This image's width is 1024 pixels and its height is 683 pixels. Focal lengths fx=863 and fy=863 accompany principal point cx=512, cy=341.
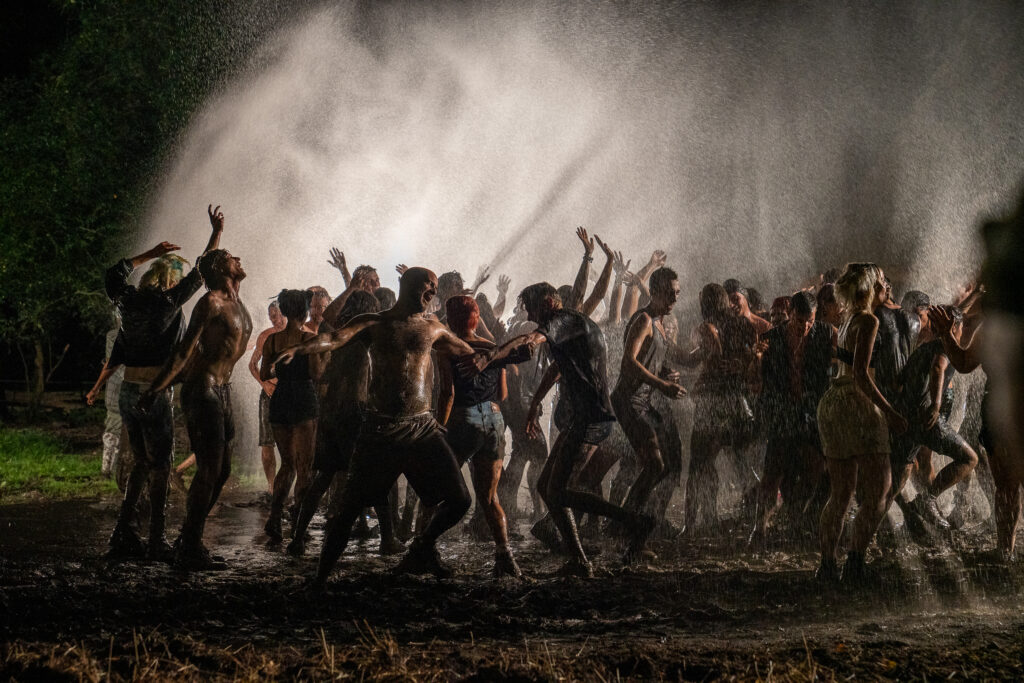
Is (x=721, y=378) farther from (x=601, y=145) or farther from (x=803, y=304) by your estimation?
(x=601, y=145)

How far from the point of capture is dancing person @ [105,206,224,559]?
630cm

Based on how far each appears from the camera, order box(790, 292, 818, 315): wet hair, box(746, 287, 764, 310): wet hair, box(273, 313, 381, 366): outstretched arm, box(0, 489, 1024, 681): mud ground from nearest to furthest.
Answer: box(0, 489, 1024, 681): mud ground → box(273, 313, 381, 366): outstretched arm → box(790, 292, 818, 315): wet hair → box(746, 287, 764, 310): wet hair

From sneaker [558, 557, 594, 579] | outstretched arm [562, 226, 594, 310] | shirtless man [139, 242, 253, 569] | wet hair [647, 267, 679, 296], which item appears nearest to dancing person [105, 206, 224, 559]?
shirtless man [139, 242, 253, 569]

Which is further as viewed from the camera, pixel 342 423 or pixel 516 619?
pixel 342 423

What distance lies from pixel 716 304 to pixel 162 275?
4509mm

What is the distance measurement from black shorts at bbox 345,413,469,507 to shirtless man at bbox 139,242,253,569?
4.02 feet

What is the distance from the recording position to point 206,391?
6031 mm

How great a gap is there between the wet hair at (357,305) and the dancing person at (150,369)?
1.08m

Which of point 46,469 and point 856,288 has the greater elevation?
point 856,288

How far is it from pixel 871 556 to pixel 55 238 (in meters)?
14.3

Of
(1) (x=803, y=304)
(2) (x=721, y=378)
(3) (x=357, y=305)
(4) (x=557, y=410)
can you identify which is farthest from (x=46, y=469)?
(1) (x=803, y=304)

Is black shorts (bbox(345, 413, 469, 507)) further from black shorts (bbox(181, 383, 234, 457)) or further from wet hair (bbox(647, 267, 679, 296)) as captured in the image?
wet hair (bbox(647, 267, 679, 296))

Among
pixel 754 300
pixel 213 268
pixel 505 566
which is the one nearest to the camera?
pixel 505 566

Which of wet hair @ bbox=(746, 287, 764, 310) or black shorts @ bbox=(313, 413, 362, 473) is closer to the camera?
black shorts @ bbox=(313, 413, 362, 473)
